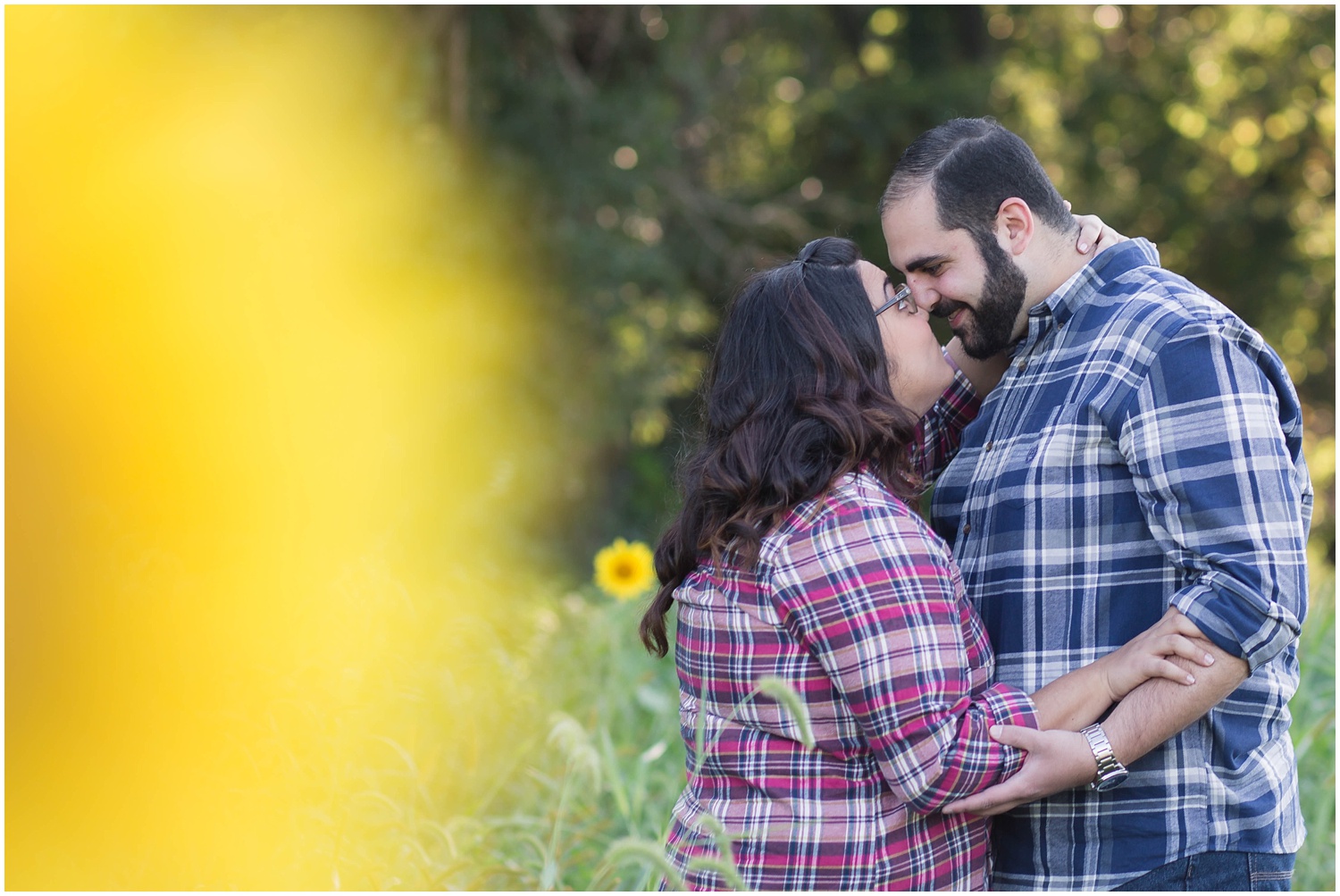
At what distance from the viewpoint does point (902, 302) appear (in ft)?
6.69

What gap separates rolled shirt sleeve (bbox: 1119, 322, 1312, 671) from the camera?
5.58ft

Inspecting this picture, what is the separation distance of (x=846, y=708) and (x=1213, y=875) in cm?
66

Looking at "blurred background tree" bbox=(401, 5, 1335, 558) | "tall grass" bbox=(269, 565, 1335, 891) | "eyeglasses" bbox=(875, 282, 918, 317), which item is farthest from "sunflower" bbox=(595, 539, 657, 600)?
"blurred background tree" bbox=(401, 5, 1335, 558)

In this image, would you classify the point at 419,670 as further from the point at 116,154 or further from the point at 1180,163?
the point at 1180,163

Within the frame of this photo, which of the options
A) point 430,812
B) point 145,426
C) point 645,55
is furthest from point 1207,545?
point 645,55

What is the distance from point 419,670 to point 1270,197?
967 centimetres

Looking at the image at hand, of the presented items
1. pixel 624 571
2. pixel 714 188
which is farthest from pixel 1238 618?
pixel 714 188

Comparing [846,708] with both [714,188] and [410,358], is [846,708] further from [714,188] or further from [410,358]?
[714,188]

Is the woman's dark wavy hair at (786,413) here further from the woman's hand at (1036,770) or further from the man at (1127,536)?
the woman's hand at (1036,770)

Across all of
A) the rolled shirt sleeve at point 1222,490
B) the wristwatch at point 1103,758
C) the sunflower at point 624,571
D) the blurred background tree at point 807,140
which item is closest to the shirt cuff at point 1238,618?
the rolled shirt sleeve at point 1222,490

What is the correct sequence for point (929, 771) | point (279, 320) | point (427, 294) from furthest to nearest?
point (427, 294), point (279, 320), point (929, 771)

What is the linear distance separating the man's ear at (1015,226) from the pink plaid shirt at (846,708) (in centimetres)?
63

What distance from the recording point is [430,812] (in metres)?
3.12

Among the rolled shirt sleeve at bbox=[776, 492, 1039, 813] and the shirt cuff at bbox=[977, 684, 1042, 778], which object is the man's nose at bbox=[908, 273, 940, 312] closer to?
the rolled shirt sleeve at bbox=[776, 492, 1039, 813]
